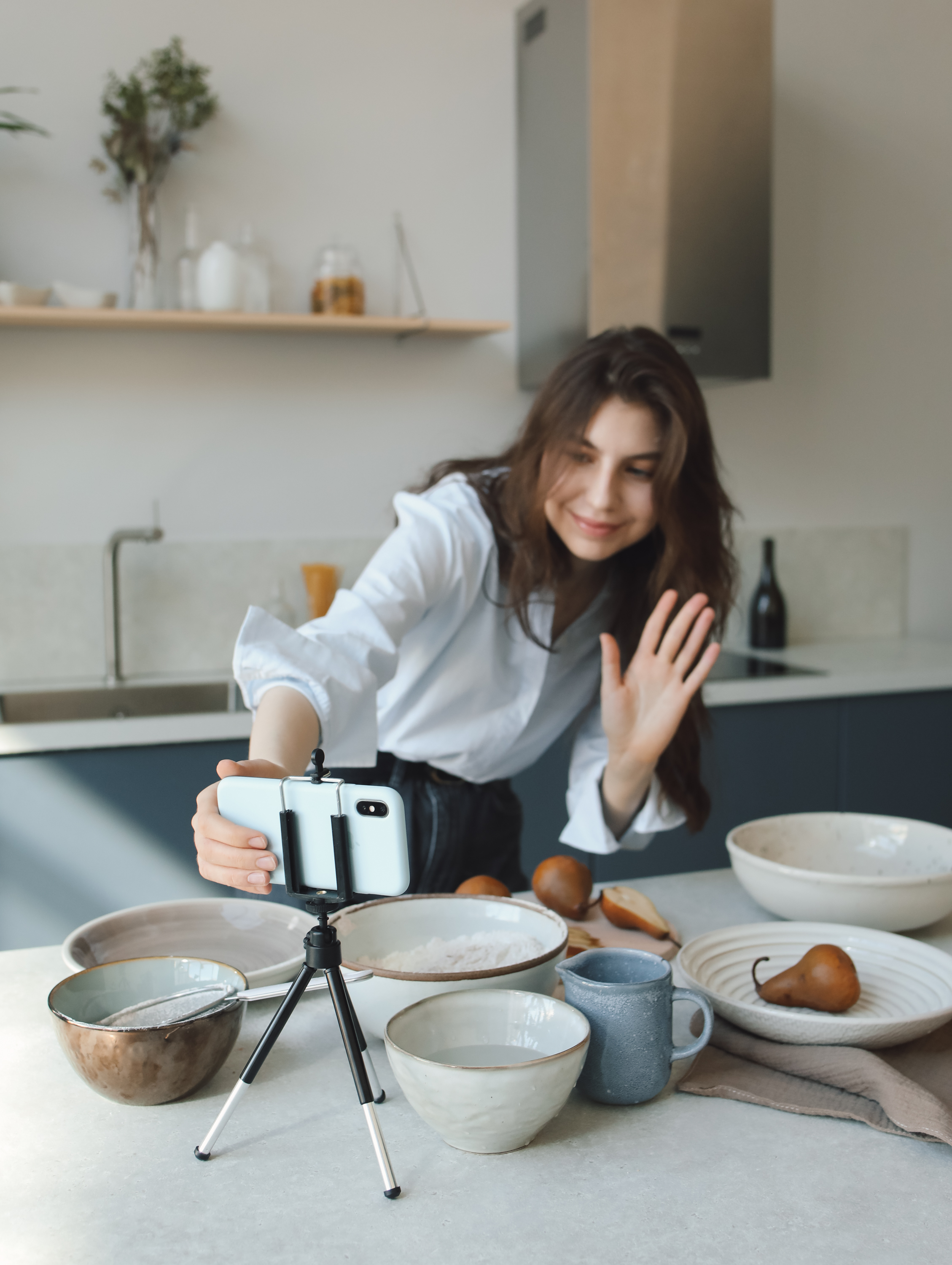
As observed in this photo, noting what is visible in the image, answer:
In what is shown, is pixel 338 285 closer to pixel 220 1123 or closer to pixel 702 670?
pixel 702 670

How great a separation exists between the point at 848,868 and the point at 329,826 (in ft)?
2.68

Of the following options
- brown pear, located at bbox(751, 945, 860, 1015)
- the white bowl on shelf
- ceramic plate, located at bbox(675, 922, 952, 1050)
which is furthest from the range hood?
brown pear, located at bbox(751, 945, 860, 1015)

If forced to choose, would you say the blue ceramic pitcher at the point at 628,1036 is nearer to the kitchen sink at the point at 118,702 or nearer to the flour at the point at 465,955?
the flour at the point at 465,955

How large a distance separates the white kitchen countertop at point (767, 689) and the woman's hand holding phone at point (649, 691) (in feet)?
2.90

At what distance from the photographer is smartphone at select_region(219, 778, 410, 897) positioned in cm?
69

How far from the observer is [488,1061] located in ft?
2.55

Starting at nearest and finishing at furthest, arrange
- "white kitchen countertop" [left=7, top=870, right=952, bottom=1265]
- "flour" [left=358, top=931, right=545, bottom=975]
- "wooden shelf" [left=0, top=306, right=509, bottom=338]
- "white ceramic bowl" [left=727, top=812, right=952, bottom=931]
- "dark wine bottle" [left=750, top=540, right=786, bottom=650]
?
"white kitchen countertop" [left=7, top=870, right=952, bottom=1265], "flour" [left=358, top=931, right=545, bottom=975], "white ceramic bowl" [left=727, top=812, right=952, bottom=931], "wooden shelf" [left=0, top=306, right=509, bottom=338], "dark wine bottle" [left=750, top=540, right=786, bottom=650]

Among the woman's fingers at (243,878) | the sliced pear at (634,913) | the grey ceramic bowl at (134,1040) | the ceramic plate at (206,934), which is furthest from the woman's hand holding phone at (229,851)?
the sliced pear at (634,913)

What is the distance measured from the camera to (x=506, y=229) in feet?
9.28

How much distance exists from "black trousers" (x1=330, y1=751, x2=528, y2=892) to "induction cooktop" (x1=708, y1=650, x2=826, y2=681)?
1.03 meters

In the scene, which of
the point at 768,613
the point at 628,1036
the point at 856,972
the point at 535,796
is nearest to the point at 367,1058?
the point at 628,1036

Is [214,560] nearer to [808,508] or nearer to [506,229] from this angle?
[506,229]

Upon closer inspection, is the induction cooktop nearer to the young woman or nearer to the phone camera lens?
the young woman

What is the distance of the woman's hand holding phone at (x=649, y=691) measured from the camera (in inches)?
52.9
